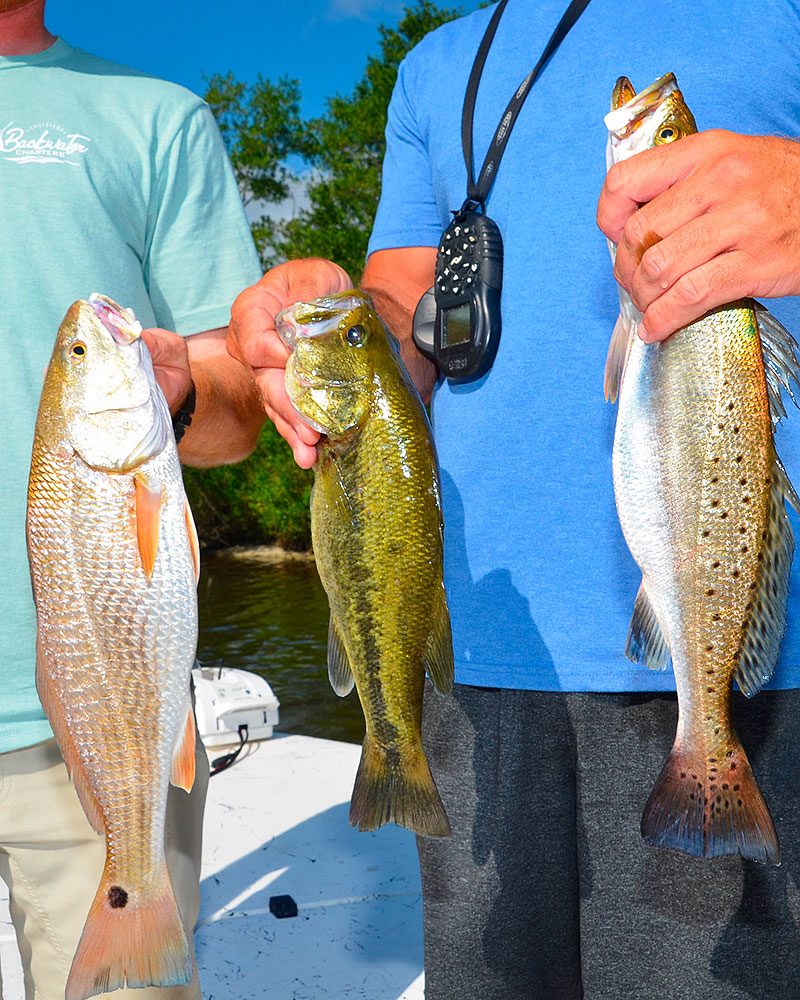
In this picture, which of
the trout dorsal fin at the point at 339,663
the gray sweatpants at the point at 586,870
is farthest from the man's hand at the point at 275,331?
the gray sweatpants at the point at 586,870

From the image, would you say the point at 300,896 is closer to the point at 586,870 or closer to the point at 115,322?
the point at 586,870

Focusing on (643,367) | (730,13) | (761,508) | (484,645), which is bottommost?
(484,645)

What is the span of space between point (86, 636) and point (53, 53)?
1726 millimetres

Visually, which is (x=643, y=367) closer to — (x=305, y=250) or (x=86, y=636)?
(x=86, y=636)

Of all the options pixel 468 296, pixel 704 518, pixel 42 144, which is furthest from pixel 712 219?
pixel 42 144

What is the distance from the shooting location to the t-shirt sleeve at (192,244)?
2594 millimetres

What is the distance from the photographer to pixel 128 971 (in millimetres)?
1596

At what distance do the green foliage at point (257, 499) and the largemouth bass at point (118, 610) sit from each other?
3237 cm

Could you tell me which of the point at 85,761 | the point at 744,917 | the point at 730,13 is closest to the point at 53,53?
the point at 730,13

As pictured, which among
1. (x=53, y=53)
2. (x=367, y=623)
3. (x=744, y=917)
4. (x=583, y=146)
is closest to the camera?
(x=367, y=623)

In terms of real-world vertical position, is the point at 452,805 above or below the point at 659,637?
below

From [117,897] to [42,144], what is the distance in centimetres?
178

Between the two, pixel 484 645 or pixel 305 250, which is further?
pixel 305 250

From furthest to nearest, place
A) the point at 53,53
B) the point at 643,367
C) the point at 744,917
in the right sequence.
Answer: the point at 53,53, the point at 744,917, the point at 643,367
